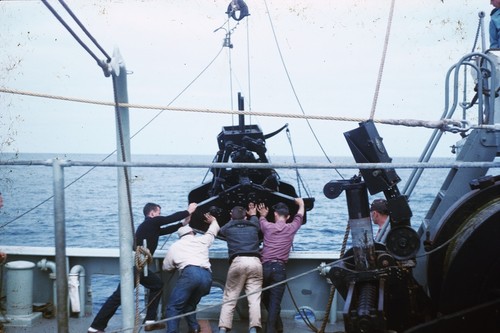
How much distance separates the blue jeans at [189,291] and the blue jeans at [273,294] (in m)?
0.64

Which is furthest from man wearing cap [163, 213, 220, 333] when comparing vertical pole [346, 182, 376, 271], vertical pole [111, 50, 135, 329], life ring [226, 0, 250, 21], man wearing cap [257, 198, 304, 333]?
life ring [226, 0, 250, 21]

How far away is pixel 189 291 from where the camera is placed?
6.30 meters

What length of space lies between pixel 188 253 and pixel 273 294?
3.16 ft

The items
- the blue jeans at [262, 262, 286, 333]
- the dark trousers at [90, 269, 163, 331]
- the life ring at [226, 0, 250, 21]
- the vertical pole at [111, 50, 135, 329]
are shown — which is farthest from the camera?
the life ring at [226, 0, 250, 21]

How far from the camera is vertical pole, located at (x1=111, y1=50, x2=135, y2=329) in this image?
12.9ft

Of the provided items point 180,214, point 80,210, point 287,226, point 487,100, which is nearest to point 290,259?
point 287,226

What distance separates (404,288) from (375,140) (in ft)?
3.76

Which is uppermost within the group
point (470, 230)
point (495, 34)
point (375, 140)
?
point (495, 34)

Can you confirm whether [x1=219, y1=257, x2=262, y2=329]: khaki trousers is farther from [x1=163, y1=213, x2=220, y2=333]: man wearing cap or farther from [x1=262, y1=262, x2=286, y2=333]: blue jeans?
[x1=163, y1=213, x2=220, y2=333]: man wearing cap

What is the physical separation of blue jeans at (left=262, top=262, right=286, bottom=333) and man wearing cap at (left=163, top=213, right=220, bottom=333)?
0.63 metres

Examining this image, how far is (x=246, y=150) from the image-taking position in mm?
9188

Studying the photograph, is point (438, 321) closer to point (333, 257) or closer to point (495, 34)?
point (333, 257)

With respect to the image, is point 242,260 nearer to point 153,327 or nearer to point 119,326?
point 153,327

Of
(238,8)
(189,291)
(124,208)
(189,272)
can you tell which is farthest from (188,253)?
(238,8)
